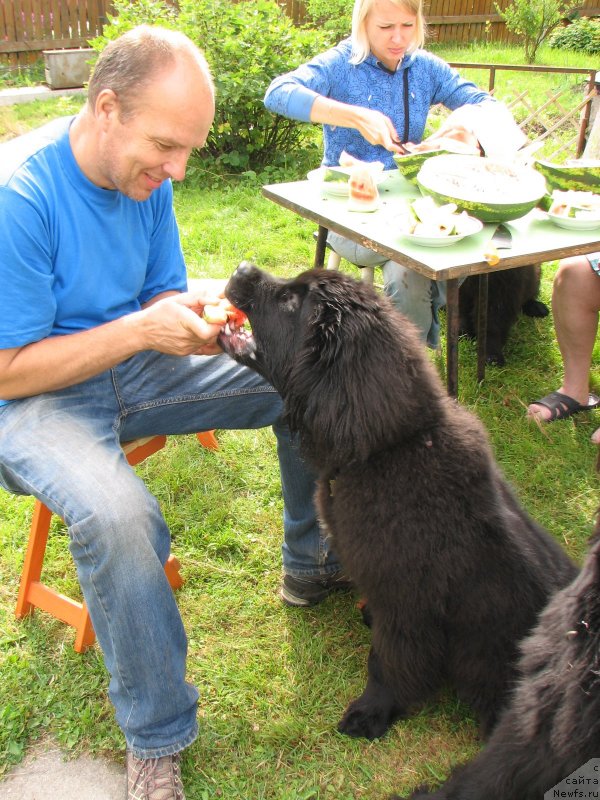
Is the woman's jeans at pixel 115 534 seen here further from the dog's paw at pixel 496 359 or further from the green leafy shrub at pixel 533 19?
the green leafy shrub at pixel 533 19

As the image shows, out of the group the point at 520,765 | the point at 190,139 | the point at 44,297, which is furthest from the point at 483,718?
the point at 190,139

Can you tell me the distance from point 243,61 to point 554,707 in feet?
20.8

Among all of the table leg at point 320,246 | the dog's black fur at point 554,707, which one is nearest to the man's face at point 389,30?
the table leg at point 320,246

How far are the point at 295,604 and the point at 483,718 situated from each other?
2.62 feet

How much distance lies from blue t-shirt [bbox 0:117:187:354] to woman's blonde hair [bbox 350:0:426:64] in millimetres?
1669

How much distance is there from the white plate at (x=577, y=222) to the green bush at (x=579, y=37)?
11.3 metres

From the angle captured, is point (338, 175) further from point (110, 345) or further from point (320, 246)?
point (110, 345)

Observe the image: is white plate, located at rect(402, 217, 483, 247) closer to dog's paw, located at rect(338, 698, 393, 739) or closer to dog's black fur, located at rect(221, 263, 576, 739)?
dog's black fur, located at rect(221, 263, 576, 739)

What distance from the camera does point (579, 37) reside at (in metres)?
12.5

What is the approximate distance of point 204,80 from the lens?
199 centimetres

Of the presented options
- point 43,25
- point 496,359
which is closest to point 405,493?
point 496,359

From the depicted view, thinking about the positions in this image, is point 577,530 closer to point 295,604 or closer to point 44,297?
point 295,604

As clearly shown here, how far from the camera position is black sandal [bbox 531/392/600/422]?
11.5 feet


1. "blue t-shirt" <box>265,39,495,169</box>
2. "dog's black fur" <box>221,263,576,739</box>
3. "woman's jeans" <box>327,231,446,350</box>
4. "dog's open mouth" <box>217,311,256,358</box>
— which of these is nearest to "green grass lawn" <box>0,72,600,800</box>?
"dog's black fur" <box>221,263,576,739</box>
